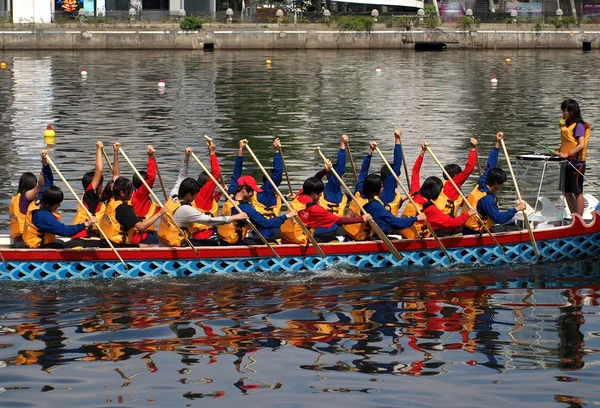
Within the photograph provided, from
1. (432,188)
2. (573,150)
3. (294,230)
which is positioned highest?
(573,150)

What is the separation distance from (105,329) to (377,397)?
4.19 m

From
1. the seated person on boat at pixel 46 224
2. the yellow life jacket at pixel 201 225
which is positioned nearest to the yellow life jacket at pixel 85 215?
the seated person on boat at pixel 46 224

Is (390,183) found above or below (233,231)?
above

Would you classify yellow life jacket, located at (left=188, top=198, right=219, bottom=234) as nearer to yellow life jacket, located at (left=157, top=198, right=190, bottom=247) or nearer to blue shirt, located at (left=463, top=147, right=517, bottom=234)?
yellow life jacket, located at (left=157, top=198, right=190, bottom=247)

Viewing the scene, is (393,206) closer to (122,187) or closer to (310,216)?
(310,216)

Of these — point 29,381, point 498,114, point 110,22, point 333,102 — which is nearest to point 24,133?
point 333,102

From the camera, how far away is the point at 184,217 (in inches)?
660

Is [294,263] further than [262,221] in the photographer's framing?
Yes

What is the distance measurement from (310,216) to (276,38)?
1900 inches

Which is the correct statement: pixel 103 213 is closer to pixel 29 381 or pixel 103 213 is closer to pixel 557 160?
pixel 29 381

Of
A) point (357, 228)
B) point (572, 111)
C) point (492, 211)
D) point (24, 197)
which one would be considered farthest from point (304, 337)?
point (572, 111)

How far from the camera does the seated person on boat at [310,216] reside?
17094 mm

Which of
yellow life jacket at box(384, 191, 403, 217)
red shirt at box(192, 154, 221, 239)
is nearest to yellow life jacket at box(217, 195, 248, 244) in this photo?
red shirt at box(192, 154, 221, 239)

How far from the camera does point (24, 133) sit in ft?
108
